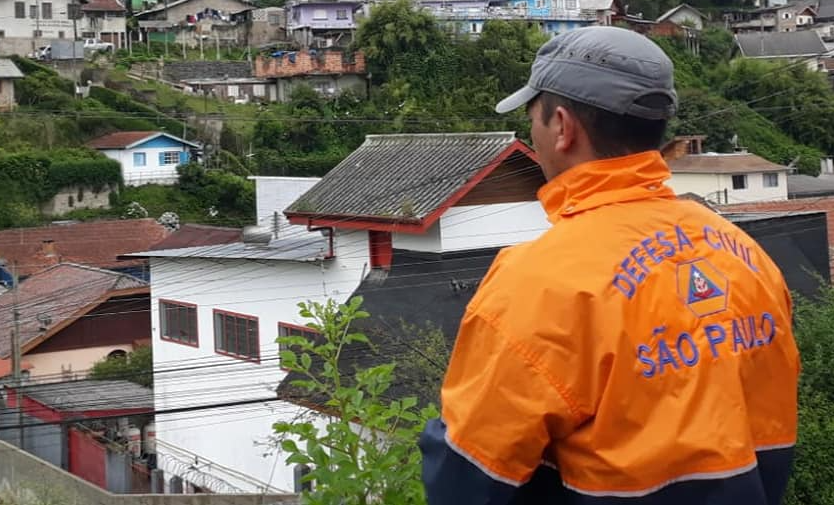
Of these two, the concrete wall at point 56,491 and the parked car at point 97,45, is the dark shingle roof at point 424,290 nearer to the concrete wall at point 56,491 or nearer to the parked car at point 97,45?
the concrete wall at point 56,491

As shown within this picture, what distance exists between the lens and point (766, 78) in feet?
114

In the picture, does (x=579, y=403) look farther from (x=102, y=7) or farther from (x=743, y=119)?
(x=102, y=7)

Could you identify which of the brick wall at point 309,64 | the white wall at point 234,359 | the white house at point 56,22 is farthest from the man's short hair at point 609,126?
the white house at point 56,22

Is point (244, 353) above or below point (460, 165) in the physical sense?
below

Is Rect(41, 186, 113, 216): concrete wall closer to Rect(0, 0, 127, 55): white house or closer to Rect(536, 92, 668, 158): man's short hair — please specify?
Rect(0, 0, 127, 55): white house

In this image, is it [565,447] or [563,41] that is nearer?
[565,447]

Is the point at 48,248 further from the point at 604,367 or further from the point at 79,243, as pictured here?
the point at 604,367

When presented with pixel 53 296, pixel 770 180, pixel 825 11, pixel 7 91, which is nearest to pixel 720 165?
pixel 770 180

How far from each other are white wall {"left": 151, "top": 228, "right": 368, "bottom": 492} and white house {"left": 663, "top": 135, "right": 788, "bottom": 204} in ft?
41.1

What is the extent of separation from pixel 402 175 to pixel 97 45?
1127 inches

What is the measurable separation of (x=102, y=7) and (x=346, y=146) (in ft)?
39.7

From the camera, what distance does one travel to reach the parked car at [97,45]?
1463 inches

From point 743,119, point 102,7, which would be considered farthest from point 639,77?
point 102,7

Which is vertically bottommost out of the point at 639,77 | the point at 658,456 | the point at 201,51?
the point at 658,456
